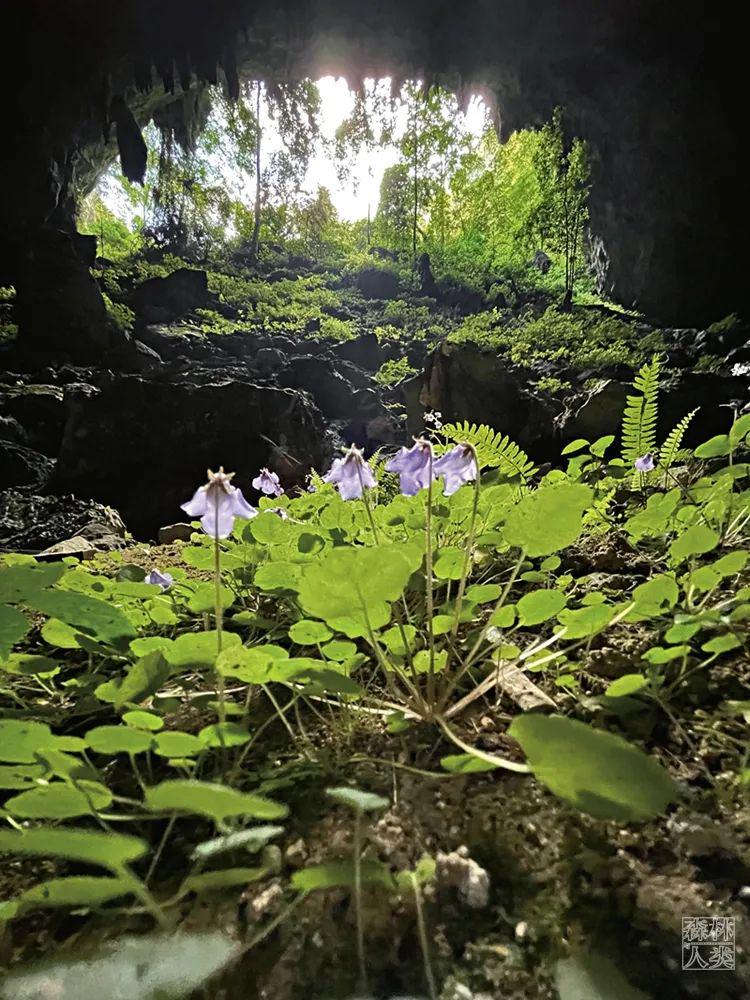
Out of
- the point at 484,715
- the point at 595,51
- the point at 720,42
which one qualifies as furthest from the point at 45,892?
the point at 595,51

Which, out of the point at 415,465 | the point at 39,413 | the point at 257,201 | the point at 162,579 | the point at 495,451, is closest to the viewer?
the point at 415,465

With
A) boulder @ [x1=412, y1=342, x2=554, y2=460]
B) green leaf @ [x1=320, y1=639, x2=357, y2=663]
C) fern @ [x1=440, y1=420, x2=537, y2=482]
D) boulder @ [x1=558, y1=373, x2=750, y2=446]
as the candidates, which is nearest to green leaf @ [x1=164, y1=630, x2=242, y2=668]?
green leaf @ [x1=320, y1=639, x2=357, y2=663]

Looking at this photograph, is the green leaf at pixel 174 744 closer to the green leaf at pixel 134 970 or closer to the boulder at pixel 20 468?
the green leaf at pixel 134 970

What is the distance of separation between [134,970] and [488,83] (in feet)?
46.7

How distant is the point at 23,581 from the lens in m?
0.87

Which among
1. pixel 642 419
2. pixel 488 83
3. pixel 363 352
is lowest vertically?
pixel 642 419

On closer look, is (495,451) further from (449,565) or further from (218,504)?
(218,504)

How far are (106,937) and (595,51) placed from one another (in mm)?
13576

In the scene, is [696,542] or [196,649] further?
[696,542]

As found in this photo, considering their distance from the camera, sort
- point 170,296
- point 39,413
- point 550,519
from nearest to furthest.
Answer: point 550,519
point 39,413
point 170,296

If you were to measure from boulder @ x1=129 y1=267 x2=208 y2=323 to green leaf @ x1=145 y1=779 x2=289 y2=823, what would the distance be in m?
14.7

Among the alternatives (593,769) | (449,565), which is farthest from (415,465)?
(593,769)

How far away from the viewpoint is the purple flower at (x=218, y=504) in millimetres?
915

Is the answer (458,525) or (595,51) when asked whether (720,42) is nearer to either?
(595,51)
